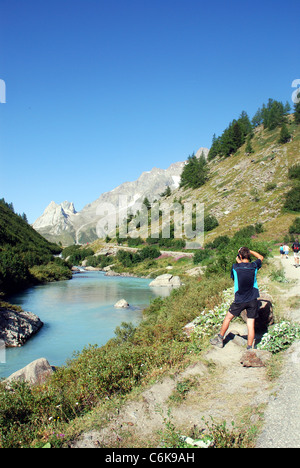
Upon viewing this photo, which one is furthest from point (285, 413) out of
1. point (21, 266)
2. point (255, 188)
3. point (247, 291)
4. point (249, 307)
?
point (255, 188)

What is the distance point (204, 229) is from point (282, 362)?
6252 centimetres

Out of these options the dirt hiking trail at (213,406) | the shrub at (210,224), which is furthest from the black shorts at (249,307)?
the shrub at (210,224)

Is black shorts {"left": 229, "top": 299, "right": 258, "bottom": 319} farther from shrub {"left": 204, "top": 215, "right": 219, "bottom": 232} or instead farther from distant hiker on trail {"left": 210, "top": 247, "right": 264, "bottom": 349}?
shrub {"left": 204, "top": 215, "right": 219, "bottom": 232}

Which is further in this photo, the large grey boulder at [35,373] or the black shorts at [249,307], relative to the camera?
the large grey boulder at [35,373]

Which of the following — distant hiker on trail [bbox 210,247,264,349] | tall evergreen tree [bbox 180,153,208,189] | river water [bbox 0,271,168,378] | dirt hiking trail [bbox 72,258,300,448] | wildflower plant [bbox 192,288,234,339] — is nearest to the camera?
dirt hiking trail [bbox 72,258,300,448]

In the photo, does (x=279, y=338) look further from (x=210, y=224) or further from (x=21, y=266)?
(x=210, y=224)

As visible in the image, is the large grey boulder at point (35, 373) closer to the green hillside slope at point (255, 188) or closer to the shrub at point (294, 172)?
the green hillside slope at point (255, 188)

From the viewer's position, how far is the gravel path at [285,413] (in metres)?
4.30

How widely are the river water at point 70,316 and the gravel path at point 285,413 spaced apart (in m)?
8.41

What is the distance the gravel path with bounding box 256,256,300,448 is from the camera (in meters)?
4.30

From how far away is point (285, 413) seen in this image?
4965 millimetres

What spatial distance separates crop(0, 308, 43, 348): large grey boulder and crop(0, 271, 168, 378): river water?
0.49 metres

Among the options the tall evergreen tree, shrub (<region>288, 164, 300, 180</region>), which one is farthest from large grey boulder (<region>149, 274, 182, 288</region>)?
the tall evergreen tree
